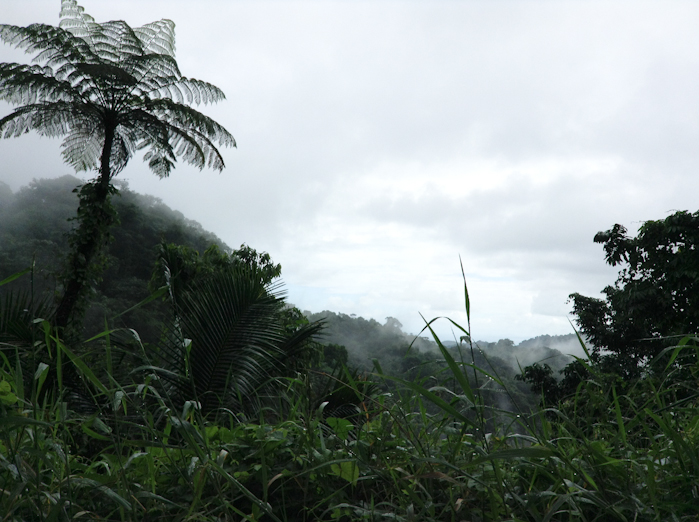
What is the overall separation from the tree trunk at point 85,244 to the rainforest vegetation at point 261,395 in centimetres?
4

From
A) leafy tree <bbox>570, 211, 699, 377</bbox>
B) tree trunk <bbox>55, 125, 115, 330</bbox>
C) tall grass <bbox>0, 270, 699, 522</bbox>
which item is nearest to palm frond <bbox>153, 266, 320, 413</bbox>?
tall grass <bbox>0, 270, 699, 522</bbox>

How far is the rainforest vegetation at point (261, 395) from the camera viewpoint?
1.03m

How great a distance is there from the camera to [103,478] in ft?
3.57

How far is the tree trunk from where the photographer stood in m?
9.45

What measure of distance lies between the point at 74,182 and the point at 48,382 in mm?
46347

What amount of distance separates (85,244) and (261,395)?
28.6 ft

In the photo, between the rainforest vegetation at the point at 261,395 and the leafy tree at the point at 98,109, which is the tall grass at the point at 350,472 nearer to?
the rainforest vegetation at the point at 261,395

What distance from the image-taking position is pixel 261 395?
2416 millimetres

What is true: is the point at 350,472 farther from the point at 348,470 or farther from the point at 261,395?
the point at 261,395

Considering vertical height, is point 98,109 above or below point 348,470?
above

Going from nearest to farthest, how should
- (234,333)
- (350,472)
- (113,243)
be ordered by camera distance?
(350,472) → (234,333) → (113,243)

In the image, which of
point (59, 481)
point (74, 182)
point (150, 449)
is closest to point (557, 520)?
point (150, 449)

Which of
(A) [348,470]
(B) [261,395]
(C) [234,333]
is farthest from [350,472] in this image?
(C) [234,333]

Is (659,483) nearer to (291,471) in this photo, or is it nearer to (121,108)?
(291,471)
